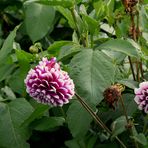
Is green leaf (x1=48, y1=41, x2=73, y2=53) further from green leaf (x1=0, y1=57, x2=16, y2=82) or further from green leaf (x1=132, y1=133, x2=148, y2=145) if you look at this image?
green leaf (x1=132, y1=133, x2=148, y2=145)

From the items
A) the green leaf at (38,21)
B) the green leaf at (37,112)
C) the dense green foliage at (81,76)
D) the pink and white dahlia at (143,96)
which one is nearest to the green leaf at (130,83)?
the dense green foliage at (81,76)

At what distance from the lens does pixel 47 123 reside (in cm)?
142

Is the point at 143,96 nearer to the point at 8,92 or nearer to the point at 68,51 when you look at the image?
the point at 68,51

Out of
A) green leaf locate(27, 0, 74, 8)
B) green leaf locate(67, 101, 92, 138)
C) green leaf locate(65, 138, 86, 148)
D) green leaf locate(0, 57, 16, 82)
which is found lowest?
green leaf locate(65, 138, 86, 148)

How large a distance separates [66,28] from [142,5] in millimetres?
734

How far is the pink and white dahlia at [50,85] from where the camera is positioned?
1191 mm

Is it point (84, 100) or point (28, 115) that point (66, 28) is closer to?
point (28, 115)

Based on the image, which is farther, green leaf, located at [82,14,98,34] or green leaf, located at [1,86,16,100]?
green leaf, located at [1,86,16,100]

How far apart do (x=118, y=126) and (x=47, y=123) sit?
8.0 inches

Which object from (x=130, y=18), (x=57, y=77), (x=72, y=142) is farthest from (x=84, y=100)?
(x=130, y=18)

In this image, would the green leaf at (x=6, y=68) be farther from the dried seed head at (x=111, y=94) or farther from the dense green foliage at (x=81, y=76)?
the dried seed head at (x=111, y=94)

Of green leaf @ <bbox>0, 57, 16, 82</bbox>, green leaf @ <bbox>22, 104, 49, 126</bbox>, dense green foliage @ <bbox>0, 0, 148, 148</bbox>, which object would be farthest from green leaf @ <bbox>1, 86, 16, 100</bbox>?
green leaf @ <bbox>22, 104, 49, 126</bbox>

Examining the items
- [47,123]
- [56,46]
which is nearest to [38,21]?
[56,46]

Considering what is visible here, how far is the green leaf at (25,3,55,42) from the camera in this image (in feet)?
5.25
